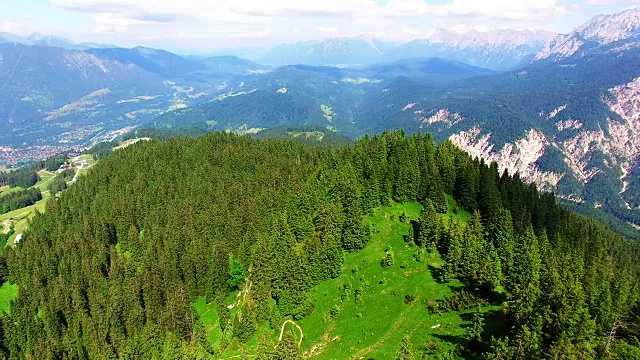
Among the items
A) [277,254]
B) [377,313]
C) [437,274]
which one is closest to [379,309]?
[377,313]

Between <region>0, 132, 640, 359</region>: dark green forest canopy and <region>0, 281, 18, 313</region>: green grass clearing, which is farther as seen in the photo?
<region>0, 281, 18, 313</region>: green grass clearing

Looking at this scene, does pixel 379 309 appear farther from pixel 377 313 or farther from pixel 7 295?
pixel 7 295

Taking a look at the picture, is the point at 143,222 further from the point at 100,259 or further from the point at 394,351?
the point at 394,351

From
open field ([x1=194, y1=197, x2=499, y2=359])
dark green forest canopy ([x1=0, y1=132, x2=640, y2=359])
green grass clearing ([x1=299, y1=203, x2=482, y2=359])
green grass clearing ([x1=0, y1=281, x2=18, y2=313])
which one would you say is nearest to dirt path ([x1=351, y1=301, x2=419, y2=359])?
green grass clearing ([x1=299, y1=203, x2=482, y2=359])

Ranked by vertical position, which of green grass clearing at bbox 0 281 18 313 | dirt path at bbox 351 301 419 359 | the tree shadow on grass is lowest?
green grass clearing at bbox 0 281 18 313

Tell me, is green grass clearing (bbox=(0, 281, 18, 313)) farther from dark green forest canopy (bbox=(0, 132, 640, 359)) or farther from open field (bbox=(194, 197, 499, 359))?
open field (bbox=(194, 197, 499, 359))

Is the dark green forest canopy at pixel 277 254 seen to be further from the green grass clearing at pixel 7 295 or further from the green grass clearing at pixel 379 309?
the green grass clearing at pixel 379 309

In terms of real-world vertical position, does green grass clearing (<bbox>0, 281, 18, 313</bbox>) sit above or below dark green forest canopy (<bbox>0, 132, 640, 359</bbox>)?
below

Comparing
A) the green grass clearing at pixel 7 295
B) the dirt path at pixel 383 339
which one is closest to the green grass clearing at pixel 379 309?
the dirt path at pixel 383 339

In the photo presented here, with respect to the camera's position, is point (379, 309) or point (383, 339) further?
point (379, 309)
